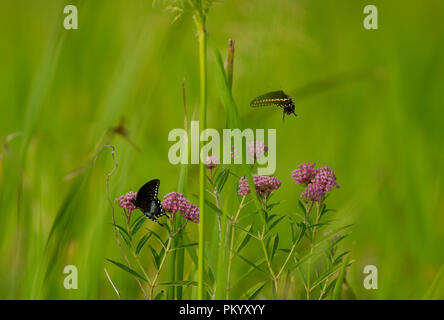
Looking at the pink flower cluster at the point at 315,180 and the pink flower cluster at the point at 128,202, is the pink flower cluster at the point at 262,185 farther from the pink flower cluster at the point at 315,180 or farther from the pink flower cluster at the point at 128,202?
the pink flower cluster at the point at 128,202

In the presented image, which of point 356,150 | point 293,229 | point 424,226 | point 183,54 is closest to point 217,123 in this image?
point 293,229

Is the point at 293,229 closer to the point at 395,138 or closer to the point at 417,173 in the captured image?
the point at 417,173

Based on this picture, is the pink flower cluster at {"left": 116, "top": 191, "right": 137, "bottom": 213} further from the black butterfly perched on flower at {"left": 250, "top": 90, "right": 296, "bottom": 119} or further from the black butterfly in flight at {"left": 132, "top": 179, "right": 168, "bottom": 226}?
the black butterfly perched on flower at {"left": 250, "top": 90, "right": 296, "bottom": 119}

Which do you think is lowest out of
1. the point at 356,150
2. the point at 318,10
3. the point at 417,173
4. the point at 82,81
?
the point at 417,173

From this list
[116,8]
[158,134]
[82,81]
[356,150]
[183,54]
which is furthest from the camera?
[116,8]

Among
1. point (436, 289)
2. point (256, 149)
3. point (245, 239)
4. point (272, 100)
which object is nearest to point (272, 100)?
point (272, 100)

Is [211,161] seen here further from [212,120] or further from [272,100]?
[212,120]
